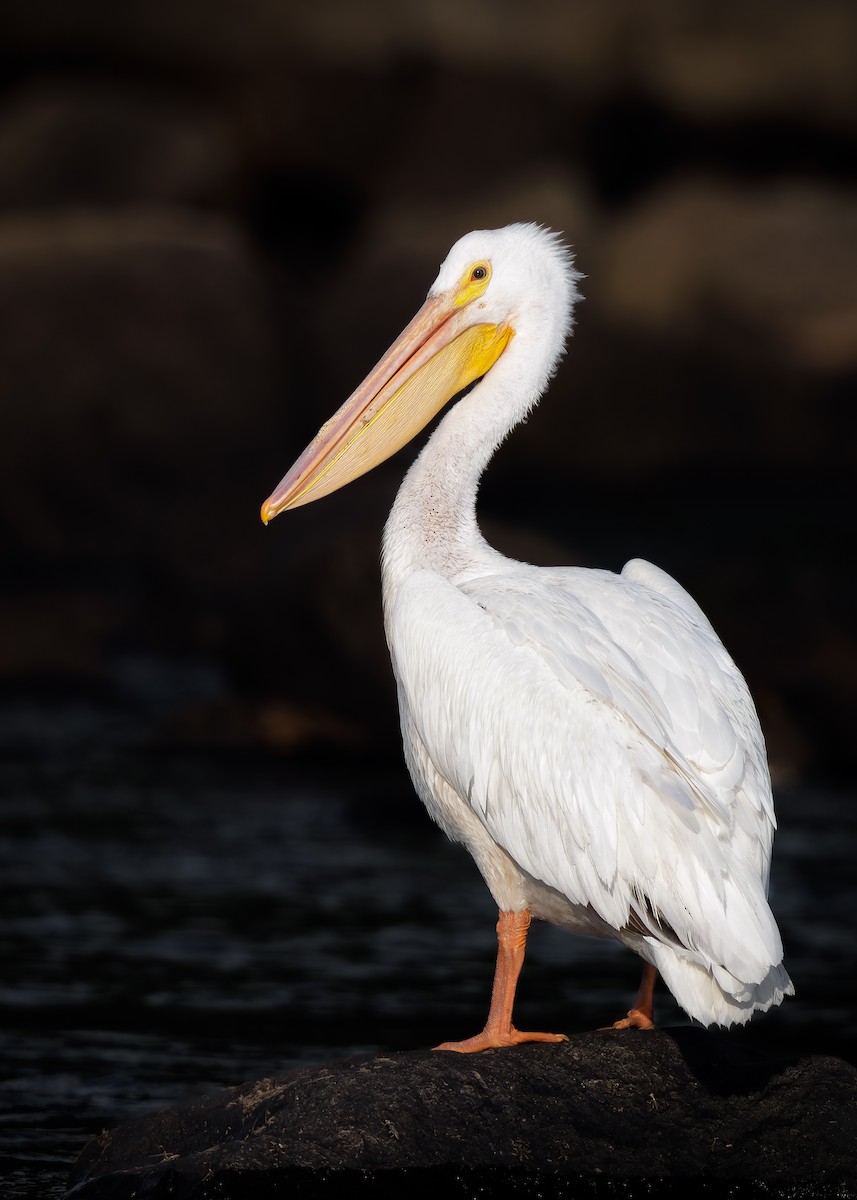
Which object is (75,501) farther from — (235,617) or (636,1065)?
(636,1065)

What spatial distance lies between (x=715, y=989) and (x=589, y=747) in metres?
0.65

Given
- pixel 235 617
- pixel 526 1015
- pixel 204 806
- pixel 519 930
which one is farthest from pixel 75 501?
pixel 519 930

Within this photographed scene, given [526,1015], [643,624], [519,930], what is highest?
[643,624]

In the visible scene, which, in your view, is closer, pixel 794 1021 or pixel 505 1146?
pixel 505 1146

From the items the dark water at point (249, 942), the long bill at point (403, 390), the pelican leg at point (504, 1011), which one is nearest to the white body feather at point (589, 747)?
the pelican leg at point (504, 1011)

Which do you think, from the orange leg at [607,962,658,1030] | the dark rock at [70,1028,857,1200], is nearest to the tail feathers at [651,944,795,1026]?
the dark rock at [70,1028,857,1200]

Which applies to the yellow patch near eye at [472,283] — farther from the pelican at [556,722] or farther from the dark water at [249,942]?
the dark water at [249,942]

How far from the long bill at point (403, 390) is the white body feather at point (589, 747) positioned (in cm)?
36

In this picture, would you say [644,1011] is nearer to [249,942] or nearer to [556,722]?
[556,722]

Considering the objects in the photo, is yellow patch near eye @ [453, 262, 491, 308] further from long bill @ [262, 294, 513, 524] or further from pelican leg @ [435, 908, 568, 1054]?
pelican leg @ [435, 908, 568, 1054]

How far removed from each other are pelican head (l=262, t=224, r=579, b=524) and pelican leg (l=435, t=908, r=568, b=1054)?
61.8 inches

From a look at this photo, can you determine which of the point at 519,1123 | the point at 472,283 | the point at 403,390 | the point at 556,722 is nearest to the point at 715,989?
the point at 519,1123

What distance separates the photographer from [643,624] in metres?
4.98

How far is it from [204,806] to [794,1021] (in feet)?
15.3
